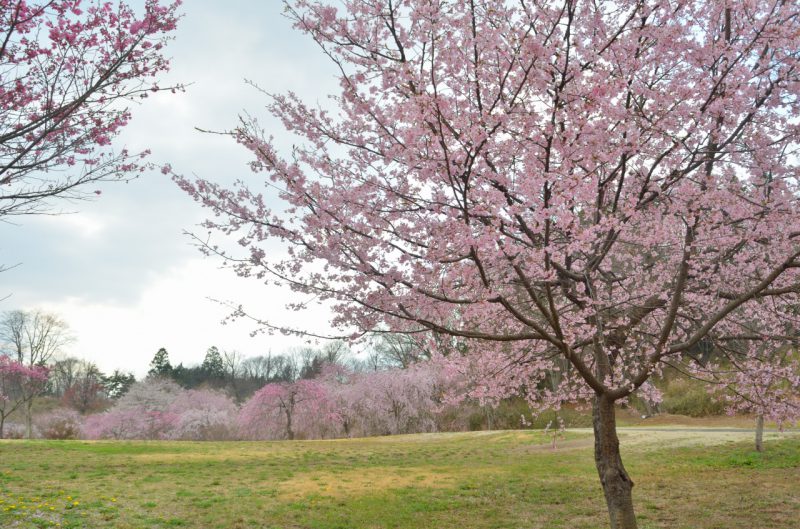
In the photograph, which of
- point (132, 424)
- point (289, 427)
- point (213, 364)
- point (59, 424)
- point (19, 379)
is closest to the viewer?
point (19, 379)

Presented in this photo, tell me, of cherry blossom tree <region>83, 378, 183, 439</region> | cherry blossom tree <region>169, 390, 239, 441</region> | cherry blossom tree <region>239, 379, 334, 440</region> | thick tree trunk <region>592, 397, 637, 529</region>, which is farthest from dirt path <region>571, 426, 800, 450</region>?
cherry blossom tree <region>83, 378, 183, 439</region>

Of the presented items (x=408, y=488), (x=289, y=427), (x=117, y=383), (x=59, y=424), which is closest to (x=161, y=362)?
(x=117, y=383)

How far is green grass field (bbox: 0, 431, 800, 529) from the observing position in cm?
843

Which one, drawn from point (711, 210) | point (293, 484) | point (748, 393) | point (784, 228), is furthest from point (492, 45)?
point (293, 484)

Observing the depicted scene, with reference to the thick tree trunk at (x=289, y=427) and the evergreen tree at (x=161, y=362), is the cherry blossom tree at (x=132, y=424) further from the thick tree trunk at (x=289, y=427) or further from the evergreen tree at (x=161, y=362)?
the evergreen tree at (x=161, y=362)

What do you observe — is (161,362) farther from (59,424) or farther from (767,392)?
(767,392)

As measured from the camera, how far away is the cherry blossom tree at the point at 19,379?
99.1ft

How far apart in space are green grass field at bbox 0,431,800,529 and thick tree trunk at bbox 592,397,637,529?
290 cm

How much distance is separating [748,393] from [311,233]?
6.19 m

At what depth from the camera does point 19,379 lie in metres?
32.6

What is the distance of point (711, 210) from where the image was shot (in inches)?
204

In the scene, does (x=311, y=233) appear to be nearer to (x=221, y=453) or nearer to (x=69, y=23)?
(x=69, y=23)

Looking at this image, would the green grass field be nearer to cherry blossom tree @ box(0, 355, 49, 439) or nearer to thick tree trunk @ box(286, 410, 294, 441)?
cherry blossom tree @ box(0, 355, 49, 439)

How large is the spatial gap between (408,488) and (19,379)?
32216mm
